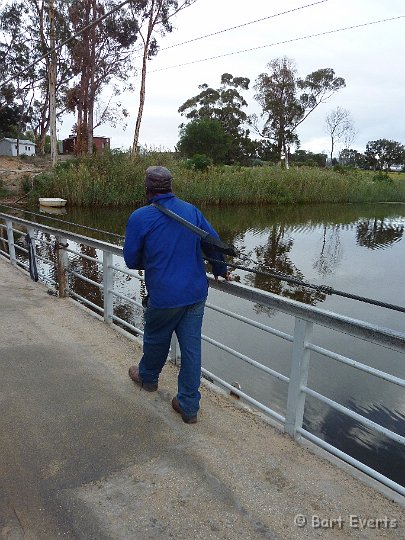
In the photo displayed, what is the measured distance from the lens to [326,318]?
2262 mm

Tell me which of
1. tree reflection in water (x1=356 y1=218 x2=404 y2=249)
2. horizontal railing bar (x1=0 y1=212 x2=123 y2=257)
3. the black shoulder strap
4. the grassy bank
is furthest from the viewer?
the grassy bank

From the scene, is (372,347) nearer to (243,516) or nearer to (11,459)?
(243,516)

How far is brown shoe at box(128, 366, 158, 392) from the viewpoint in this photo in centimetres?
304

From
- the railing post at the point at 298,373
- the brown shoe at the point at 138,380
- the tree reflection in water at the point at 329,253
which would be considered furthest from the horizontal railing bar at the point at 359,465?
the tree reflection in water at the point at 329,253

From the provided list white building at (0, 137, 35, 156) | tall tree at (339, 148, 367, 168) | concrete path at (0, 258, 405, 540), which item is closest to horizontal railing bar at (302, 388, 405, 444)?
concrete path at (0, 258, 405, 540)

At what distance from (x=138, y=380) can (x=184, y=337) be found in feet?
2.40

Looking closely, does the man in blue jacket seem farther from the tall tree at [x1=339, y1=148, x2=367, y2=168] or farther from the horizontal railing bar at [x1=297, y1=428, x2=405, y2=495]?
the tall tree at [x1=339, y1=148, x2=367, y2=168]

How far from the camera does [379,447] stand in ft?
13.1

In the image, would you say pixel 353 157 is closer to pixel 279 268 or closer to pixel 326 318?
pixel 279 268

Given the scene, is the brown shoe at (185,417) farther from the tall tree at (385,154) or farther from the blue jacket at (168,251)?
the tall tree at (385,154)

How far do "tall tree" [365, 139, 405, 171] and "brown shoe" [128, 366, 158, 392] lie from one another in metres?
83.5

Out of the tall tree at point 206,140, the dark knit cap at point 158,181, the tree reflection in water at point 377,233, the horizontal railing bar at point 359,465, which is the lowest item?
the tree reflection in water at point 377,233

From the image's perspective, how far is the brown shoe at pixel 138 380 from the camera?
3.04 metres

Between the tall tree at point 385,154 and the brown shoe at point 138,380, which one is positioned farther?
the tall tree at point 385,154
